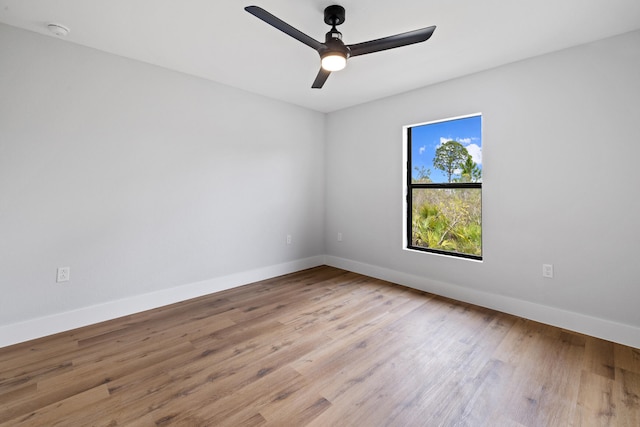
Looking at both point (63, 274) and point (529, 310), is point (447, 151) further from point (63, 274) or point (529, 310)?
point (63, 274)

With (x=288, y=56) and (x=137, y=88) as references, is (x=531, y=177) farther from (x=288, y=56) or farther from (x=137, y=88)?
(x=137, y=88)

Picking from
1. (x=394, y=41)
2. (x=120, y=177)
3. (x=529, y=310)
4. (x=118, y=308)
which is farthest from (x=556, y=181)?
(x=118, y=308)

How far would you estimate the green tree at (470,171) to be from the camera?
307 cm

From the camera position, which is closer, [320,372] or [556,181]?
[320,372]

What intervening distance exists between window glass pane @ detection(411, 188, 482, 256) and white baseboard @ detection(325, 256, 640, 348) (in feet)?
1.44

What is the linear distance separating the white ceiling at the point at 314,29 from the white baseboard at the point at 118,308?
2318 millimetres

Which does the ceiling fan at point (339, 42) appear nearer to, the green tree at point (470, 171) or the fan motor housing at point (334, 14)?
the fan motor housing at point (334, 14)

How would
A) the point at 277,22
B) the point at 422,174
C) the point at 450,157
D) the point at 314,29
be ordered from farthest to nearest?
the point at 422,174
the point at 450,157
the point at 314,29
the point at 277,22

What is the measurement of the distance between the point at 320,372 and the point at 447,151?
2776 millimetres

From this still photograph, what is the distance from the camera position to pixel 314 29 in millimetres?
2160

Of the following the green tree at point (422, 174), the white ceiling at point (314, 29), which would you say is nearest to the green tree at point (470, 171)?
the green tree at point (422, 174)

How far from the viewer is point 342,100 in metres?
3.84

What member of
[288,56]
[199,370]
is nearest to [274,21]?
[288,56]

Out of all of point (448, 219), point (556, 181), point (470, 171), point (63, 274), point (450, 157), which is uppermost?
point (450, 157)
